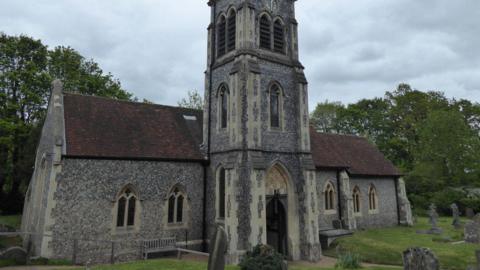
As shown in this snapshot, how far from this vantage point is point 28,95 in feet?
83.9

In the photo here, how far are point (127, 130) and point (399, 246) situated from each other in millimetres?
16739

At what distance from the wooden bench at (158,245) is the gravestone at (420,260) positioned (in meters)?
11.3

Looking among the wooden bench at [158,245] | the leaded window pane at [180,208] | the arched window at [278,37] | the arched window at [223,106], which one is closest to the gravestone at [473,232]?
the arched window at [278,37]

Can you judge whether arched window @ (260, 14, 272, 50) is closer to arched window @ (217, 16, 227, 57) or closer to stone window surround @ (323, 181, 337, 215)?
arched window @ (217, 16, 227, 57)

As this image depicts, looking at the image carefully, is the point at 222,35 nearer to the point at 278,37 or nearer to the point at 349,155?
the point at 278,37

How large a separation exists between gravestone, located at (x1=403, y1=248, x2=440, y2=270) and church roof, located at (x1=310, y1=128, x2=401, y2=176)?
12624mm

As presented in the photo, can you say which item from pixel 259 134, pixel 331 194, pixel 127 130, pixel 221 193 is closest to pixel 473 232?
pixel 331 194

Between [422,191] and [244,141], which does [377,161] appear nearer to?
[422,191]

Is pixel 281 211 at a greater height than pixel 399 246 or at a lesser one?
greater

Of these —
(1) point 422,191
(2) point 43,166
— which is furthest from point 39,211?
(1) point 422,191

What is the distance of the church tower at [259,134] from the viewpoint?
1559 cm

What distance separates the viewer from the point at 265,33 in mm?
18469

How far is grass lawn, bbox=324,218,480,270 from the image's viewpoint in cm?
1495

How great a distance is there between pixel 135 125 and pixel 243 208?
26.1 ft
